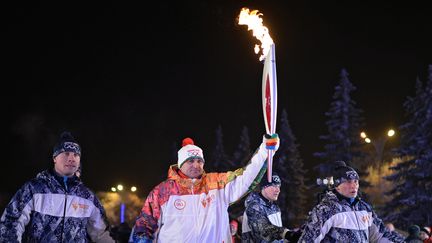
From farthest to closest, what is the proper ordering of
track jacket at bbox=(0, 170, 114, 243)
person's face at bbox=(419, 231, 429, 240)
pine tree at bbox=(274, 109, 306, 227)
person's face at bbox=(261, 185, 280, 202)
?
pine tree at bbox=(274, 109, 306, 227) → person's face at bbox=(419, 231, 429, 240) → person's face at bbox=(261, 185, 280, 202) → track jacket at bbox=(0, 170, 114, 243)

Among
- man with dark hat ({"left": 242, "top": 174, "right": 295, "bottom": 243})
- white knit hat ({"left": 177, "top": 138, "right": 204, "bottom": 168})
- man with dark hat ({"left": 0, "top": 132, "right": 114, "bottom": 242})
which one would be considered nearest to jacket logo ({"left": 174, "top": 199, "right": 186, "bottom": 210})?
white knit hat ({"left": 177, "top": 138, "right": 204, "bottom": 168})

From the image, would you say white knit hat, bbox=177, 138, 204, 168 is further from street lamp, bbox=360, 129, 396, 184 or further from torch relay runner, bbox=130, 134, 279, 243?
street lamp, bbox=360, 129, 396, 184

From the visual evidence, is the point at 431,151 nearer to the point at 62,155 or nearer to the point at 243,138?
the point at 243,138

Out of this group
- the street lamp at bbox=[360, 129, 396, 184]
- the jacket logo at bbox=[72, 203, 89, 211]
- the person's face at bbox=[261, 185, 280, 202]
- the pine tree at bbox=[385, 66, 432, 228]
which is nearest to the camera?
the jacket logo at bbox=[72, 203, 89, 211]

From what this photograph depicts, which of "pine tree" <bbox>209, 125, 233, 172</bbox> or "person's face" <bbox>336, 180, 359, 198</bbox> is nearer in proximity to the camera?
"person's face" <bbox>336, 180, 359, 198</bbox>

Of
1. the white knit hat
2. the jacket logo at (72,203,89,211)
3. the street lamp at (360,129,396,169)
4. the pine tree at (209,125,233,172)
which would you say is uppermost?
the street lamp at (360,129,396,169)

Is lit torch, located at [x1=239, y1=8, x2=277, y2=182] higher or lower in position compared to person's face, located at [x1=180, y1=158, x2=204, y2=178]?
higher

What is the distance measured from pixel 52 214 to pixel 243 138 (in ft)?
107

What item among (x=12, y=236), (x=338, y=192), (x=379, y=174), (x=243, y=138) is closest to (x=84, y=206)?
(x=12, y=236)

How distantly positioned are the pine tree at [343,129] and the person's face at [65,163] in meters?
22.6

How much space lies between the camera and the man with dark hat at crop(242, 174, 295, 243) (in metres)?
7.06

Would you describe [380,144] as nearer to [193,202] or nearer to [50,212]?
[193,202]

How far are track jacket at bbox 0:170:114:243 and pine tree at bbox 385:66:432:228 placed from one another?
20083 millimetres

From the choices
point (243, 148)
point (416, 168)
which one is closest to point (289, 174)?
point (243, 148)
